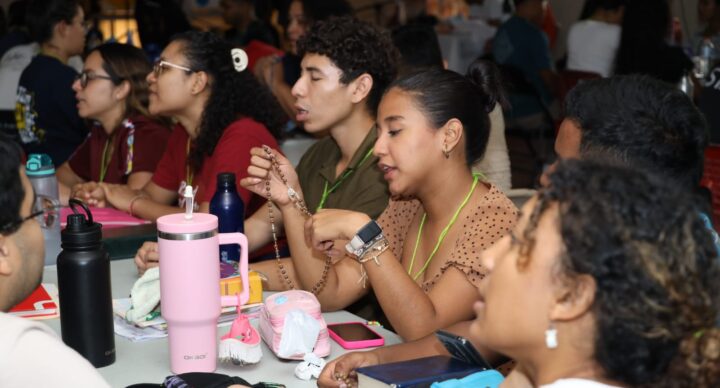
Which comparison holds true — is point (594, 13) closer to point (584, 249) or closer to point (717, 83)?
point (717, 83)

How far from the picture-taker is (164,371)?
5.74 ft

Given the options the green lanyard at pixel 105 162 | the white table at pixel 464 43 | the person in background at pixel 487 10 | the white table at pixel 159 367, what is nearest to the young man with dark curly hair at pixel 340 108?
the white table at pixel 159 367

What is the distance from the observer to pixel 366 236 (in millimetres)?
1920

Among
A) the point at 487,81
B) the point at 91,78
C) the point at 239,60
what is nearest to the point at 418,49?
the point at 239,60

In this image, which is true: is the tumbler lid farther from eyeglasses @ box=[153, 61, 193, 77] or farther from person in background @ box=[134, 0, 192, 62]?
person in background @ box=[134, 0, 192, 62]

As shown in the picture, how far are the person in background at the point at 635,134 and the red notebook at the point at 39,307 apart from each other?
2.63 ft

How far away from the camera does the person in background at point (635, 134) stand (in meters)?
1.81

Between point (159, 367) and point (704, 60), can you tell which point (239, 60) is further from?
point (704, 60)

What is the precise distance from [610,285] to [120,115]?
292 centimetres

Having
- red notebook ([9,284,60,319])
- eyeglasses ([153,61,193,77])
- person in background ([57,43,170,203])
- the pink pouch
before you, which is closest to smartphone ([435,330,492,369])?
the pink pouch

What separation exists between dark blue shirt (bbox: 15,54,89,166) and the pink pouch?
2.77 m

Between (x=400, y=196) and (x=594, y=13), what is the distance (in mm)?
4196

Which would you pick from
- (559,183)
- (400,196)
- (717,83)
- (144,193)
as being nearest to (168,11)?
(144,193)

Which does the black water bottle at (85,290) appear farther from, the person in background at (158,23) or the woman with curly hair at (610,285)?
the person in background at (158,23)
